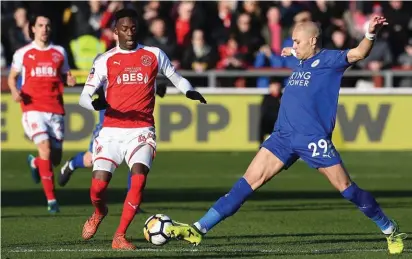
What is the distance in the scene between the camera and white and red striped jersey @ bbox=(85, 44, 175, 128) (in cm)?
1176

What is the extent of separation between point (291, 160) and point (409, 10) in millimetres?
15874

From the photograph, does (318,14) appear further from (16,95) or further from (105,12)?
(16,95)

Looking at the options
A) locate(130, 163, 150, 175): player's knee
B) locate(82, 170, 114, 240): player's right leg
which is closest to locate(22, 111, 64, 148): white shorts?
locate(82, 170, 114, 240): player's right leg

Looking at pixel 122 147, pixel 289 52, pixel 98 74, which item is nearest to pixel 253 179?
pixel 289 52

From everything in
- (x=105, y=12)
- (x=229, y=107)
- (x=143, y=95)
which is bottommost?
(x=229, y=107)

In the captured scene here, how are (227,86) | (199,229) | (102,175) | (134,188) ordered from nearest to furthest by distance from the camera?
(199,229) < (134,188) < (102,175) < (227,86)

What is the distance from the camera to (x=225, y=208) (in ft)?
35.7

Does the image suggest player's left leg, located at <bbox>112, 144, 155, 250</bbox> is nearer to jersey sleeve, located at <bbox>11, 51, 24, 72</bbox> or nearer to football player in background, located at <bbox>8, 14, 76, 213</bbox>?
football player in background, located at <bbox>8, 14, 76, 213</bbox>

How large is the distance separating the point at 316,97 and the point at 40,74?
18.4 feet

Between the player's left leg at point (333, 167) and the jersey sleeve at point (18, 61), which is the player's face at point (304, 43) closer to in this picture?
the player's left leg at point (333, 167)

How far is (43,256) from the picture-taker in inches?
425

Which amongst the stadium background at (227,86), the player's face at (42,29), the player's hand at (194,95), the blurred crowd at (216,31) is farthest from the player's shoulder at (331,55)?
the blurred crowd at (216,31)

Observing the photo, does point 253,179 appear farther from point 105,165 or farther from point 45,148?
point 45,148

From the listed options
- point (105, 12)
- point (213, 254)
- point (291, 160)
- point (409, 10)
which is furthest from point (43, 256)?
point (409, 10)
